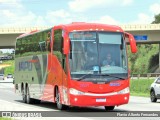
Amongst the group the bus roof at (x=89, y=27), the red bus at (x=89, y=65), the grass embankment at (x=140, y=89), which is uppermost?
the bus roof at (x=89, y=27)

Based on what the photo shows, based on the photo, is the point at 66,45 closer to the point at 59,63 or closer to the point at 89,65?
the point at 89,65

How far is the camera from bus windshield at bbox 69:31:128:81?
1931cm

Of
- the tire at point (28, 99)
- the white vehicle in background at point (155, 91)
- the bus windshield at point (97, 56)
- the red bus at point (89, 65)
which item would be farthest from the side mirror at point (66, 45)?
the white vehicle in background at point (155, 91)

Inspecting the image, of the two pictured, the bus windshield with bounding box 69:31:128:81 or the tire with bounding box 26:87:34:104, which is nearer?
the bus windshield with bounding box 69:31:128:81

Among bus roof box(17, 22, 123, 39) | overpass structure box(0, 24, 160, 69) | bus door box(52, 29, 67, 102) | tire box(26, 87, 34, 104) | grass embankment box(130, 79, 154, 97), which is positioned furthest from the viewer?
overpass structure box(0, 24, 160, 69)

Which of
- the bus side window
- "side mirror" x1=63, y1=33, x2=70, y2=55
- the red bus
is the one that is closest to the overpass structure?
the bus side window

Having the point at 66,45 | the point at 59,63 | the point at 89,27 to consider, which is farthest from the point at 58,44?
the point at 66,45

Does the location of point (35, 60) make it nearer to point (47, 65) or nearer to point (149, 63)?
point (47, 65)

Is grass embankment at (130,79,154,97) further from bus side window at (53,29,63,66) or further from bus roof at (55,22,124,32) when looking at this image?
bus roof at (55,22,124,32)

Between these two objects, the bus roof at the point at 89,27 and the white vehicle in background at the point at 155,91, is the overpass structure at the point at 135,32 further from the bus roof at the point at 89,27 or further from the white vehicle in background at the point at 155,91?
the bus roof at the point at 89,27

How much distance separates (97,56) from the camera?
19531mm

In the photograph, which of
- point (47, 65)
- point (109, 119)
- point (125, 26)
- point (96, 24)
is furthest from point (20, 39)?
point (125, 26)

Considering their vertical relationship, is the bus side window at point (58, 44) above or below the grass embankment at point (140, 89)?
above

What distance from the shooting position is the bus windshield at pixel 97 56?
63.4 ft
